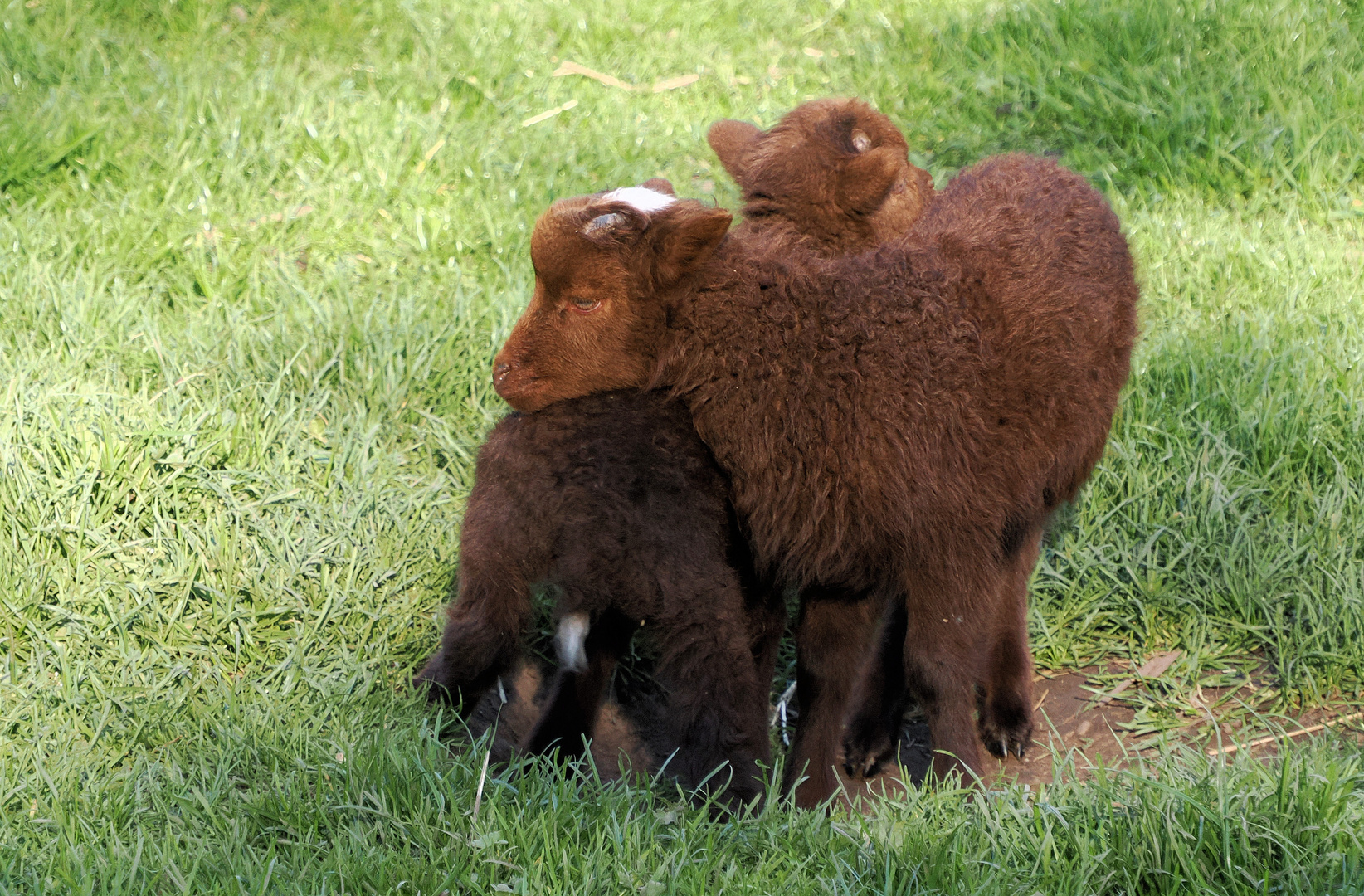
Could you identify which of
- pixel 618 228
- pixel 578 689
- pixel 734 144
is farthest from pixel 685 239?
pixel 578 689

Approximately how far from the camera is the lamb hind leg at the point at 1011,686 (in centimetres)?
387

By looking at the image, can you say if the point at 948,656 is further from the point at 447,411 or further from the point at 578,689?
the point at 447,411

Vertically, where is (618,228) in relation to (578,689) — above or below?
above

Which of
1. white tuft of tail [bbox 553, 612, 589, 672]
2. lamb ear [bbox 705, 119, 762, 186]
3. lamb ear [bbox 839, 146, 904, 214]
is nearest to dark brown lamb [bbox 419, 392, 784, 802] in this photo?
white tuft of tail [bbox 553, 612, 589, 672]

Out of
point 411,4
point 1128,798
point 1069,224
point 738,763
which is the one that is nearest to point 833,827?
point 738,763

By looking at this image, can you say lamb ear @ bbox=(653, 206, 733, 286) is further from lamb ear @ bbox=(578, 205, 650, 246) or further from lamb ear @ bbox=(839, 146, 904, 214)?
lamb ear @ bbox=(839, 146, 904, 214)

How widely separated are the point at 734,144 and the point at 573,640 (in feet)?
5.98

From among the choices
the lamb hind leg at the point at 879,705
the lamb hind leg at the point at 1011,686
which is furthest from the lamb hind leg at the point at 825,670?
the lamb hind leg at the point at 1011,686

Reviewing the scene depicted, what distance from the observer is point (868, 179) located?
3947mm

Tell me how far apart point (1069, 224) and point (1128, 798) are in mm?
1578

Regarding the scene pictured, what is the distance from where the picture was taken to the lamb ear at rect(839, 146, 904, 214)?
12.9 ft

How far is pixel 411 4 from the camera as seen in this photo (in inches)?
269

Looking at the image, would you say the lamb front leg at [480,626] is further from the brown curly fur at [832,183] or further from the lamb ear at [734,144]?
the lamb ear at [734,144]

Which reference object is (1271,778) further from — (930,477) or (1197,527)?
(1197,527)
